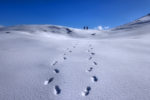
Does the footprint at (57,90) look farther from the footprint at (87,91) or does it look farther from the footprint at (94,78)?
the footprint at (94,78)

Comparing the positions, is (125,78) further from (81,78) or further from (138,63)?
(138,63)

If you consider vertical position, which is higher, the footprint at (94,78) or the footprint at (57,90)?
the footprint at (94,78)

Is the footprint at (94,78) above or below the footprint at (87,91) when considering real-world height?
above

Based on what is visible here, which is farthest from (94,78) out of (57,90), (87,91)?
(57,90)

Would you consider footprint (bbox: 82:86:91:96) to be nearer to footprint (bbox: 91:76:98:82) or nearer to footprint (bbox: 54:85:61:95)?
footprint (bbox: 91:76:98:82)

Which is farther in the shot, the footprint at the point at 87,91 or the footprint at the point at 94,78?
the footprint at the point at 94,78

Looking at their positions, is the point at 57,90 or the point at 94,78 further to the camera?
the point at 94,78

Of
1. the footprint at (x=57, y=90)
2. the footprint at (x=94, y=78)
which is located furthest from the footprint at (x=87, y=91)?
the footprint at (x=57, y=90)

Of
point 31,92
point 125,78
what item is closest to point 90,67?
point 125,78

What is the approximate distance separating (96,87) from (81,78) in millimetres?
332

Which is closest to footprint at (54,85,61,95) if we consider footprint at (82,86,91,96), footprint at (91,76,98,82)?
footprint at (82,86,91,96)

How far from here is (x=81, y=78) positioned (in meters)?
1.90

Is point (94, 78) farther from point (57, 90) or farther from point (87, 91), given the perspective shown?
point (57, 90)

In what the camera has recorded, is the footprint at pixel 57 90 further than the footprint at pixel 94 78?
No
